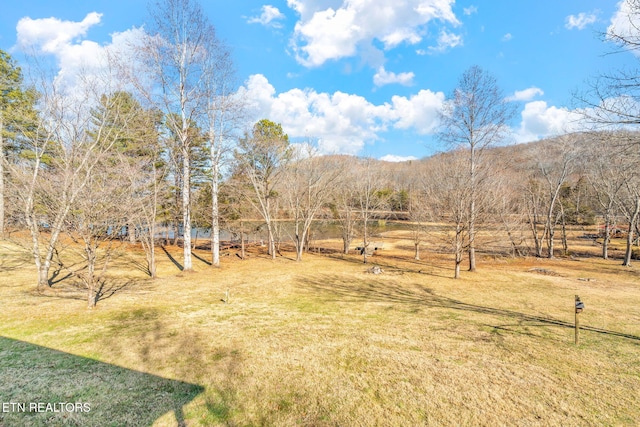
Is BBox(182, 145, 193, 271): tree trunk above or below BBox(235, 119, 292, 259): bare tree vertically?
below

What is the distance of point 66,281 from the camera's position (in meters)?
9.40

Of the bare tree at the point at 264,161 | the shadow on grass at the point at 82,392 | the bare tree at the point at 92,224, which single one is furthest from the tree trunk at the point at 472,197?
the bare tree at the point at 92,224

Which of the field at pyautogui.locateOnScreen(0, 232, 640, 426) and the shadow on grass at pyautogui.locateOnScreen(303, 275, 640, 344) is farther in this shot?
the shadow on grass at pyautogui.locateOnScreen(303, 275, 640, 344)

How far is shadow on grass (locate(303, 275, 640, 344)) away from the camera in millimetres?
6656

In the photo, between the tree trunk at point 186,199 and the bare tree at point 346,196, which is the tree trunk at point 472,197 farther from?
the tree trunk at point 186,199

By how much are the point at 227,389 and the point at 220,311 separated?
3.61 metres

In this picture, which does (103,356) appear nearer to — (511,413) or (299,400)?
(299,400)

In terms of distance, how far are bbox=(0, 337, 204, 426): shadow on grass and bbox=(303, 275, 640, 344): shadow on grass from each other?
19.0ft

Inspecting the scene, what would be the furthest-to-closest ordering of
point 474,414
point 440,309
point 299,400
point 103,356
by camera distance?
point 440,309 < point 103,356 < point 299,400 < point 474,414

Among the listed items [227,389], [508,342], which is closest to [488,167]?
[508,342]

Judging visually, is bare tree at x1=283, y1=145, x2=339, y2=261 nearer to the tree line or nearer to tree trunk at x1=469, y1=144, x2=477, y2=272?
the tree line

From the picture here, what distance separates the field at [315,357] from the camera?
11.0ft

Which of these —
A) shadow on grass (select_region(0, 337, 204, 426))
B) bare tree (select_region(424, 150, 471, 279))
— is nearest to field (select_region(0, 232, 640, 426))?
shadow on grass (select_region(0, 337, 204, 426))

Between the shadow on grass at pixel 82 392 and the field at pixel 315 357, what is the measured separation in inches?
0.8
